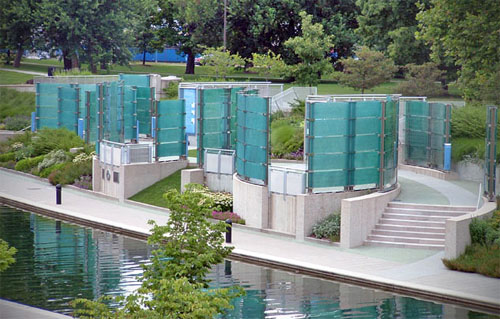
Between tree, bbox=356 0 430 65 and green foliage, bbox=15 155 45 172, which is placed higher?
tree, bbox=356 0 430 65

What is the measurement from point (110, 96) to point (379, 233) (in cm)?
1465

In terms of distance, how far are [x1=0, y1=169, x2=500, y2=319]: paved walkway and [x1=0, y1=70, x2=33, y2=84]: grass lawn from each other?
37.0m

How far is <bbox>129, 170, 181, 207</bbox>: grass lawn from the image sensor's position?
3506cm

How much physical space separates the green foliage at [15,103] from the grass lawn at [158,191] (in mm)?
20597

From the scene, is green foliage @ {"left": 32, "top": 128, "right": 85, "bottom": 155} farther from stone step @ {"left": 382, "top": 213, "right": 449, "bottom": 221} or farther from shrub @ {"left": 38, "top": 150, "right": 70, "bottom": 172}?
stone step @ {"left": 382, "top": 213, "right": 449, "bottom": 221}

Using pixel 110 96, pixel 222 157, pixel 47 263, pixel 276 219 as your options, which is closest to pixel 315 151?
pixel 276 219

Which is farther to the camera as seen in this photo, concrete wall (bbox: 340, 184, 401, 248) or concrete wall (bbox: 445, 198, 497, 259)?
concrete wall (bbox: 340, 184, 401, 248)

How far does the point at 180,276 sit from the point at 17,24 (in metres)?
67.2

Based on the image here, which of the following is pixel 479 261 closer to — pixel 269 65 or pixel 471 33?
pixel 471 33

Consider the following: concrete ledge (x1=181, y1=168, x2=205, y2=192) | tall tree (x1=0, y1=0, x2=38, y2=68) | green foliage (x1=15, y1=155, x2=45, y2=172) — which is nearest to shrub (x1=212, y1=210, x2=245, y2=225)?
concrete ledge (x1=181, y1=168, x2=205, y2=192)

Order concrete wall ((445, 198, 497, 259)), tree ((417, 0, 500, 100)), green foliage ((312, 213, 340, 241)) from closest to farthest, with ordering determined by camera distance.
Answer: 1. concrete wall ((445, 198, 497, 259))
2. green foliage ((312, 213, 340, 241))
3. tree ((417, 0, 500, 100))

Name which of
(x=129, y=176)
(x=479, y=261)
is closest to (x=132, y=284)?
(x=479, y=261)

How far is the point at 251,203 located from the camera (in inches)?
1210

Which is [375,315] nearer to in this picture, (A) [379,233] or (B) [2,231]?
(A) [379,233]
